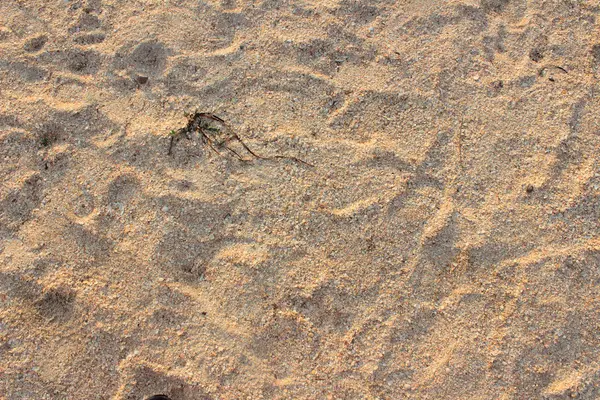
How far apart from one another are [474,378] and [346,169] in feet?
3.26

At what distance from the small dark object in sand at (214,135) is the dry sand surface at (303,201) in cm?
3

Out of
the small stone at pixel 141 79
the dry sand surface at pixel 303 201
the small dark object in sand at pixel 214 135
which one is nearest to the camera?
the dry sand surface at pixel 303 201

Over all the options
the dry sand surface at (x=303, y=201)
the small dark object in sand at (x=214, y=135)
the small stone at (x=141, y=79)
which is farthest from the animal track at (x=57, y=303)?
the small stone at (x=141, y=79)

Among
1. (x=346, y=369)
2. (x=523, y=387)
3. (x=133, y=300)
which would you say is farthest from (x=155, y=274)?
(x=523, y=387)

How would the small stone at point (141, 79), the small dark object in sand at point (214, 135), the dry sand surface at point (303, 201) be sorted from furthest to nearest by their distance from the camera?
1. the small stone at point (141, 79)
2. the small dark object in sand at point (214, 135)
3. the dry sand surface at point (303, 201)

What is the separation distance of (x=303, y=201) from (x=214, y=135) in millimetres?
529

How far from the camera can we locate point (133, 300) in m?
2.04

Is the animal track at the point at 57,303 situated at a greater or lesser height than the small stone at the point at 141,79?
lesser

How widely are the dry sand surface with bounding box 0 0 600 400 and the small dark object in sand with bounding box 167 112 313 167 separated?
3 centimetres

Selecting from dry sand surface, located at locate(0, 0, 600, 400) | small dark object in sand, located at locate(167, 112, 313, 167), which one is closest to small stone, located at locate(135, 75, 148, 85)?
dry sand surface, located at locate(0, 0, 600, 400)

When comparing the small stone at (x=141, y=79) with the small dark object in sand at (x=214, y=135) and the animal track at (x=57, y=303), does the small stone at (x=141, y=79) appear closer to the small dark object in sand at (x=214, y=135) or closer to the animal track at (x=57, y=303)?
the small dark object in sand at (x=214, y=135)

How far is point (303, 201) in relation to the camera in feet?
7.16

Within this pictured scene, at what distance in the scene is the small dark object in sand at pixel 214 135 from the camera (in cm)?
228

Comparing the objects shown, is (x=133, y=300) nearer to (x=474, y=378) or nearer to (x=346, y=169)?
(x=346, y=169)
